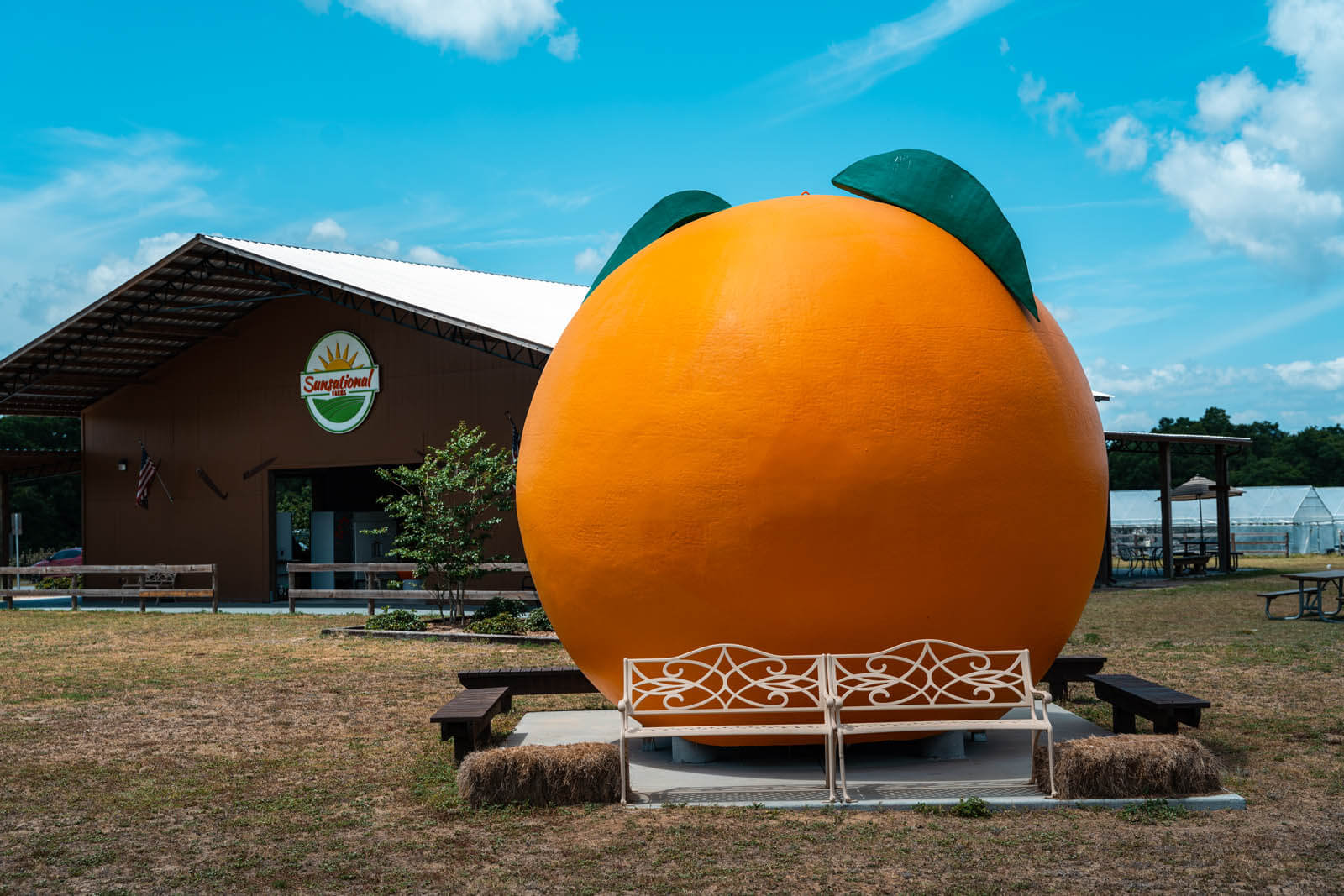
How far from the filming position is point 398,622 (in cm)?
1800

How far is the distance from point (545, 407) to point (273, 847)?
10.3ft

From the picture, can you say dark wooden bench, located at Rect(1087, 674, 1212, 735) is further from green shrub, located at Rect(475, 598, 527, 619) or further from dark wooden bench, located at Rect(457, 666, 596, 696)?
green shrub, located at Rect(475, 598, 527, 619)

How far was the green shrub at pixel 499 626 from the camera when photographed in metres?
16.9

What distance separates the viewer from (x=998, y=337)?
716 cm

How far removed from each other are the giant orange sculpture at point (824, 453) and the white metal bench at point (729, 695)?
0.13 metres

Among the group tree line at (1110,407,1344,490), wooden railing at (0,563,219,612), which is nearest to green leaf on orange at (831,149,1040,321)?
wooden railing at (0,563,219,612)

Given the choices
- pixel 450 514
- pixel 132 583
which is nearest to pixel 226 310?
pixel 132 583

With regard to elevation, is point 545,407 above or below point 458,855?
above

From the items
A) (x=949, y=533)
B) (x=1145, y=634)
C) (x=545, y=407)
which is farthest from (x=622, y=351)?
(x=1145, y=634)

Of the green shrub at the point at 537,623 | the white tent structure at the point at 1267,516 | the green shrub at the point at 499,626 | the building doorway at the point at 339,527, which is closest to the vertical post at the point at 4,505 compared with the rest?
the building doorway at the point at 339,527

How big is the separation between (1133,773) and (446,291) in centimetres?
2051

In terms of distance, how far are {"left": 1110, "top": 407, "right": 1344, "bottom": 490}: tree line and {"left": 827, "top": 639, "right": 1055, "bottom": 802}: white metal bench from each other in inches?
2313

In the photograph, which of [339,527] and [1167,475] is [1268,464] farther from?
[339,527]

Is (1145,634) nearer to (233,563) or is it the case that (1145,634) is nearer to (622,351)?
(622,351)
